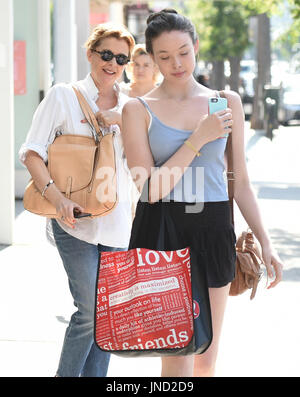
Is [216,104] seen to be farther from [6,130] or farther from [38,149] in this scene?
[6,130]

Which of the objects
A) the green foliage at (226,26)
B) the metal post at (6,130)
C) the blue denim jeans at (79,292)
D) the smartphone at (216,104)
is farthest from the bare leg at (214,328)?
the green foliage at (226,26)

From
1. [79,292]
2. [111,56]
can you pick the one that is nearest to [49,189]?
[79,292]

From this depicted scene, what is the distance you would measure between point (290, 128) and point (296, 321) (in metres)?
22.3

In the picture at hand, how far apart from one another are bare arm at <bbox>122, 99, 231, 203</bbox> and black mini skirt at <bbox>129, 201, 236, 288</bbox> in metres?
0.07

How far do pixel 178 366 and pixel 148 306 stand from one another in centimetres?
32

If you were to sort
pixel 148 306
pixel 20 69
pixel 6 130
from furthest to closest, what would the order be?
pixel 20 69 < pixel 6 130 < pixel 148 306

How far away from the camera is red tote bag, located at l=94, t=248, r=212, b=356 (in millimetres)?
2797

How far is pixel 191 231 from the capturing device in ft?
9.84

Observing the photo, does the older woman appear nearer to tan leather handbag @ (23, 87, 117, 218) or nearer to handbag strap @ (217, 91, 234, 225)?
tan leather handbag @ (23, 87, 117, 218)

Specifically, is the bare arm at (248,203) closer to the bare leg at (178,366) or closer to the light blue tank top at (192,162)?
the light blue tank top at (192,162)

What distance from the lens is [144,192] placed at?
9.84 ft

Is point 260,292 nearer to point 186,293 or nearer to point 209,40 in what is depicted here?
point 186,293

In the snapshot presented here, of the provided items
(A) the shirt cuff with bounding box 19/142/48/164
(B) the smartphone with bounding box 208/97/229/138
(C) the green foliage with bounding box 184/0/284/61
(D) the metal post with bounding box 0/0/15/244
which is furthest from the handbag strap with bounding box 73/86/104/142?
(C) the green foliage with bounding box 184/0/284/61
